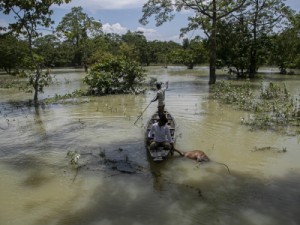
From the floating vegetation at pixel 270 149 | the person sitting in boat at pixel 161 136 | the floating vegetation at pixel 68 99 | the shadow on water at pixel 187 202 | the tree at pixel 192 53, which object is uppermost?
the tree at pixel 192 53

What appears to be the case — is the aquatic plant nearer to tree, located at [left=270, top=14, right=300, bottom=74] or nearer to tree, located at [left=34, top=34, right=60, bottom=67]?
tree, located at [left=270, top=14, right=300, bottom=74]

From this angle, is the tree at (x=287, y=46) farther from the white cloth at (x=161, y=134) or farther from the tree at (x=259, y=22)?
the white cloth at (x=161, y=134)

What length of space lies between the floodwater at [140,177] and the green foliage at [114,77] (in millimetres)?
8403

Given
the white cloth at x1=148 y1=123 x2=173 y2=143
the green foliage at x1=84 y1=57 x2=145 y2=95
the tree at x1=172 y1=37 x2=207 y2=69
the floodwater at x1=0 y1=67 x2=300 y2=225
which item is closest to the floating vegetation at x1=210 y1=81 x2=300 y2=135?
the floodwater at x1=0 y1=67 x2=300 y2=225

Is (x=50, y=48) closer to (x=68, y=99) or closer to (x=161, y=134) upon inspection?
(x=68, y=99)

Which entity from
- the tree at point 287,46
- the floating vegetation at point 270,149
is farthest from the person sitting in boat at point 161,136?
the tree at point 287,46

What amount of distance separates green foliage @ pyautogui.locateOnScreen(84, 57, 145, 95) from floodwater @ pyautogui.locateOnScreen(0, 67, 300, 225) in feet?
27.6

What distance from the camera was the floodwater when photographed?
638 cm

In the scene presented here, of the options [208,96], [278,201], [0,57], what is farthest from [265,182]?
[0,57]

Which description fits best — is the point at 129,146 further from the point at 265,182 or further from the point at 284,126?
the point at 284,126

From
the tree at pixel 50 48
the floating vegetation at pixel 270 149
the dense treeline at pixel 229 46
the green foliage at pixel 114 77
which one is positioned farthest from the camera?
the tree at pixel 50 48

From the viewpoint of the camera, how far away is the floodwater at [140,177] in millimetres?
6383

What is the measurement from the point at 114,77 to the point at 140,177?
15371 millimetres

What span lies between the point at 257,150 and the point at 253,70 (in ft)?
85.1
